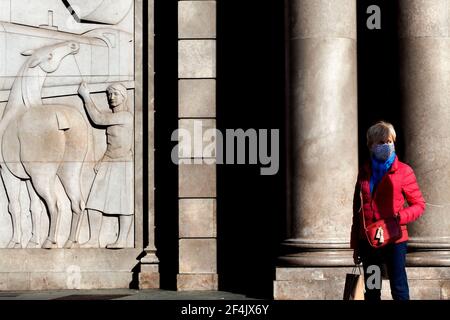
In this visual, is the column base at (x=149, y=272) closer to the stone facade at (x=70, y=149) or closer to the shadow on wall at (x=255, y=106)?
the stone facade at (x=70, y=149)

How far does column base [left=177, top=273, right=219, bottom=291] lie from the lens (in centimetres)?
1436

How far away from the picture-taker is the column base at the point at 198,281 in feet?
47.1

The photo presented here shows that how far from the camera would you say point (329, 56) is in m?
13.0

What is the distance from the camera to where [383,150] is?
28.9 ft

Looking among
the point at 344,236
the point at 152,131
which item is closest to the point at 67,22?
the point at 152,131

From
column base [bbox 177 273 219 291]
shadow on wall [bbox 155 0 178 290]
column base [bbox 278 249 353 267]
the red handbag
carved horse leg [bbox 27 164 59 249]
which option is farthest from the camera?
shadow on wall [bbox 155 0 178 290]

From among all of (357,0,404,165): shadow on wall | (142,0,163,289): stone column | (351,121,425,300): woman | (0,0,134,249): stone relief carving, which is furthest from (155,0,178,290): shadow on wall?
(351,121,425,300): woman

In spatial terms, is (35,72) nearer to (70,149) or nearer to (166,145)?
(70,149)

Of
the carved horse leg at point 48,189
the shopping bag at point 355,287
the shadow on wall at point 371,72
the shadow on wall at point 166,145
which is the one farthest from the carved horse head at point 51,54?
the shopping bag at point 355,287

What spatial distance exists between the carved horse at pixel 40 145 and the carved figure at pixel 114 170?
249mm

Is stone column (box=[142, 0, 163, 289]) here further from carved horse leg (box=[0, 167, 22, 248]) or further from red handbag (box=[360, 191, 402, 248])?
red handbag (box=[360, 191, 402, 248])

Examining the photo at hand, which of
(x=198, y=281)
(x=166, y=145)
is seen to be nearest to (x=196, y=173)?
(x=166, y=145)

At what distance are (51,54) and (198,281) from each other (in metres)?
4.31

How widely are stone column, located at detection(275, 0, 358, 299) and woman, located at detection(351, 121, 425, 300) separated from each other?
3.88 m
